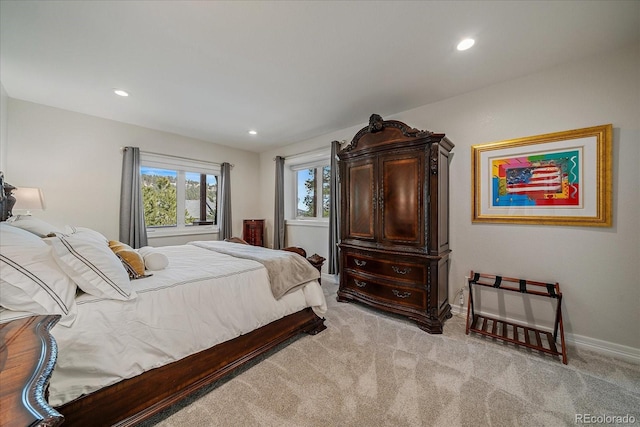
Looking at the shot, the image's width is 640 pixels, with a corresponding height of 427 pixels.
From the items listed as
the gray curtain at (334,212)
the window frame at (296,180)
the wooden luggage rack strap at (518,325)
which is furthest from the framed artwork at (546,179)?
the window frame at (296,180)

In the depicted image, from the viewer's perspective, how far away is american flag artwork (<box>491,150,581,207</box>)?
2.12 metres

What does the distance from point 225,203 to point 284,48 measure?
3.31 meters

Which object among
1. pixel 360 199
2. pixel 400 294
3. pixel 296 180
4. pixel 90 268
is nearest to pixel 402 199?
pixel 360 199

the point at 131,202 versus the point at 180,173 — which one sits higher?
the point at 180,173

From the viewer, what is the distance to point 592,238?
80.6 inches

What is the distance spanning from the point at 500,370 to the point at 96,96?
15.7 feet

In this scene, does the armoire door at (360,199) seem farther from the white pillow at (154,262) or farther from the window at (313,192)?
the white pillow at (154,262)

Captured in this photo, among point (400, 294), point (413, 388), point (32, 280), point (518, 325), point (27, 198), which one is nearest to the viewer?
point (32, 280)

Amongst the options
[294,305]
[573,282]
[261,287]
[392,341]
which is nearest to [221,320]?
[261,287]

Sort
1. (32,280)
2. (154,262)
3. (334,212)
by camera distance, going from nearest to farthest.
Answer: (32,280) < (154,262) < (334,212)

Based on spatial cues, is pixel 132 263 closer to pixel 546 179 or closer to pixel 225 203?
pixel 225 203

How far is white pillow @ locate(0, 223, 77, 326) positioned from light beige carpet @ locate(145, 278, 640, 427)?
0.85 meters

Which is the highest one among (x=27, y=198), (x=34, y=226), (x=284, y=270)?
(x=27, y=198)

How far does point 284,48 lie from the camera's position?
194 centimetres
